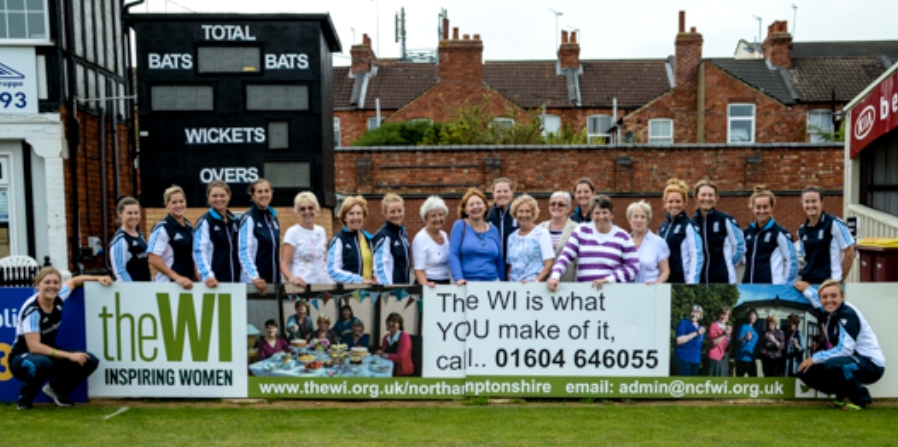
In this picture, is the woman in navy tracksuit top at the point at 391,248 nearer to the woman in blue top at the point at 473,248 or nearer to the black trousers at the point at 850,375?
the woman in blue top at the point at 473,248

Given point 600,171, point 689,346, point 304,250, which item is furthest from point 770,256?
point 600,171

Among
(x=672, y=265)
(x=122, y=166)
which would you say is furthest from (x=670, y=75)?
(x=672, y=265)

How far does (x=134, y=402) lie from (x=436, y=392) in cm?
256

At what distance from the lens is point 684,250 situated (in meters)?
7.37

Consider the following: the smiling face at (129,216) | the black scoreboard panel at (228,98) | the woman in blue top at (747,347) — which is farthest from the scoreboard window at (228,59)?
the woman in blue top at (747,347)

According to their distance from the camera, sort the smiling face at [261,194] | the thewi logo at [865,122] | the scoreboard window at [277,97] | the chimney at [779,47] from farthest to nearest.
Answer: the chimney at [779,47] → the scoreboard window at [277,97] → the thewi logo at [865,122] → the smiling face at [261,194]

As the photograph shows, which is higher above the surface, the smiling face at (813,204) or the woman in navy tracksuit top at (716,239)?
the smiling face at (813,204)

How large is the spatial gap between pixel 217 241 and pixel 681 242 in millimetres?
4110

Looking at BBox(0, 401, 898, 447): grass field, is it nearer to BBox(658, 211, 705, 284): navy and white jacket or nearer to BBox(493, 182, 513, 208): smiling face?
BBox(658, 211, 705, 284): navy and white jacket

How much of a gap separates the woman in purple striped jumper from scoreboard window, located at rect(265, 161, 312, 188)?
875cm

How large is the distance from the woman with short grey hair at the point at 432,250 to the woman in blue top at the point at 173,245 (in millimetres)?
1940

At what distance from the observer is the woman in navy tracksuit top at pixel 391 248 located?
7.21 m

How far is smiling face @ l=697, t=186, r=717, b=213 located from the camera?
746 cm

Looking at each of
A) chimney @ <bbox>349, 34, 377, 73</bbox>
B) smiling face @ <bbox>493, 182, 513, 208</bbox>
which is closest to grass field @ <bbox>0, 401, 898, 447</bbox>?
smiling face @ <bbox>493, 182, 513, 208</bbox>
